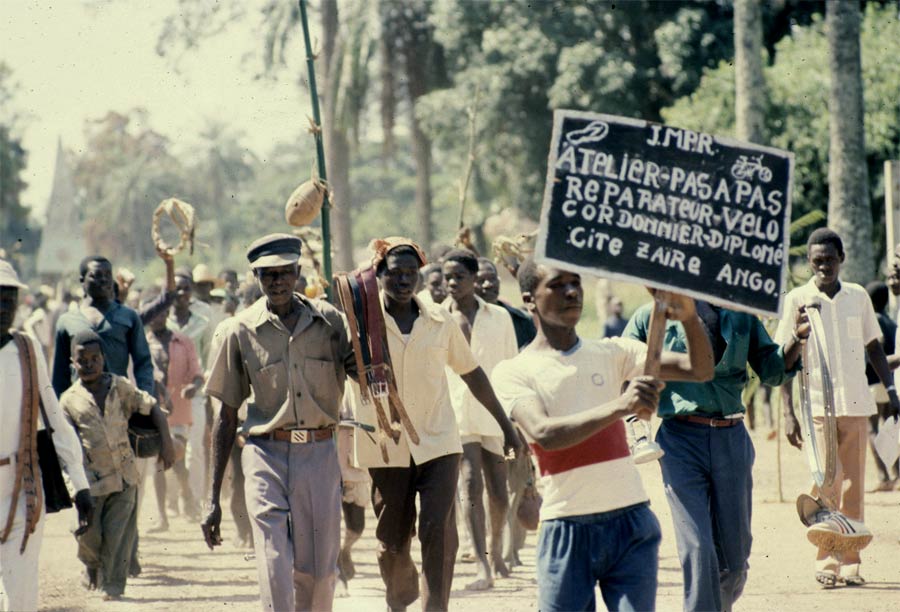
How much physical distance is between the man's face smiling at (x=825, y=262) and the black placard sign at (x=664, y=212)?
401cm

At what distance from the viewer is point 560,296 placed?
18.3ft

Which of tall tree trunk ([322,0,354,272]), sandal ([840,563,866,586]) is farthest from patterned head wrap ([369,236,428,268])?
tall tree trunk ([322,0,354,272])

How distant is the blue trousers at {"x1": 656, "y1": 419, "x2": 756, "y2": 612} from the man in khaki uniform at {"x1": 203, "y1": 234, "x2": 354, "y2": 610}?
5.37 feet

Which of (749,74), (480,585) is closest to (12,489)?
(480,585)

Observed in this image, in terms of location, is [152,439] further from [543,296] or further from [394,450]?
[543,296]

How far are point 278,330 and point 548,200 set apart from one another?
93.0 inches

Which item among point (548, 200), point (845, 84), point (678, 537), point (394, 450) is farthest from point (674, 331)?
point (845, 84)

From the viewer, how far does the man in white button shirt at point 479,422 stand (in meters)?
9.89

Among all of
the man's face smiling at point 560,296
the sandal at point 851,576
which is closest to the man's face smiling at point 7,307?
the man's face smiling at point 560,296

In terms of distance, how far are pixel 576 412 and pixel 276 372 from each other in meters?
2.14

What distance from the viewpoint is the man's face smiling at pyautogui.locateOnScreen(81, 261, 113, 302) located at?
1050 centimetres

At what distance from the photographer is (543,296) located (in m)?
5.64

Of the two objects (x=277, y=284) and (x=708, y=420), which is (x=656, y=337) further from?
(x=277, y=284)

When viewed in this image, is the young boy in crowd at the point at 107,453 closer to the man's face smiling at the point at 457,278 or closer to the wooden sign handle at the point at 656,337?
the man's face smiling at the point at 457,278
